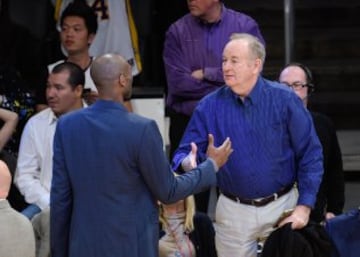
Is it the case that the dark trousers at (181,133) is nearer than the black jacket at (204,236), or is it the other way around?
the black jacket at (204,236)

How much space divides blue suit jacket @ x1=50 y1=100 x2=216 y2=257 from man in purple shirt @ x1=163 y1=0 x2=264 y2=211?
1.81m

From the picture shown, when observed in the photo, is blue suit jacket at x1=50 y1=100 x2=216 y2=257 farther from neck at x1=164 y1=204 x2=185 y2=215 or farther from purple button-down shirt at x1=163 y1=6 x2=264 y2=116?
purple button-down shirt at x1=163 y1=6 x2=264 y2=116

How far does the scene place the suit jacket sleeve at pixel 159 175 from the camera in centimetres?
473

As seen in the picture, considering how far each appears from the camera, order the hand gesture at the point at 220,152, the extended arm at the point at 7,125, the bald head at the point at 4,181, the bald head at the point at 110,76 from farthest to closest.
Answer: the extended arm at the point at 7,125, the hand gesture at the point at 220,152, the bald head at the point at 110,76, the bald head at the point at 4,181

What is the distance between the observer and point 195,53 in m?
6.67

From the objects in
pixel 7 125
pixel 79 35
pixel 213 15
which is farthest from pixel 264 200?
pixel 79 35

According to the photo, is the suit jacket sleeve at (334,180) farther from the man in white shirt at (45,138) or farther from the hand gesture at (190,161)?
the man in white shirt at (45,138)

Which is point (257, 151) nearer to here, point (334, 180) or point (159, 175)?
point (159, 175)

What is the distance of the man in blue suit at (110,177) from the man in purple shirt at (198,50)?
174 centimetres

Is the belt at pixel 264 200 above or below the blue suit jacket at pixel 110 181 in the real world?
below

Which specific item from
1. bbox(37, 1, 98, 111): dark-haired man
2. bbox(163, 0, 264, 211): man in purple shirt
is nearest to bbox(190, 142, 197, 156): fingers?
bbox(163, 0, 264, 211): man in purple shirt

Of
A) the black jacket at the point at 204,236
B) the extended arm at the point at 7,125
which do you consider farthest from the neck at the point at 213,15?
the black jacket at the point at 204,236

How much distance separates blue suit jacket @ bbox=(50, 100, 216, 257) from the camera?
475cm

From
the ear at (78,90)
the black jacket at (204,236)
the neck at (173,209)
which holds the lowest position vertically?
the black jacket at (204,236)
